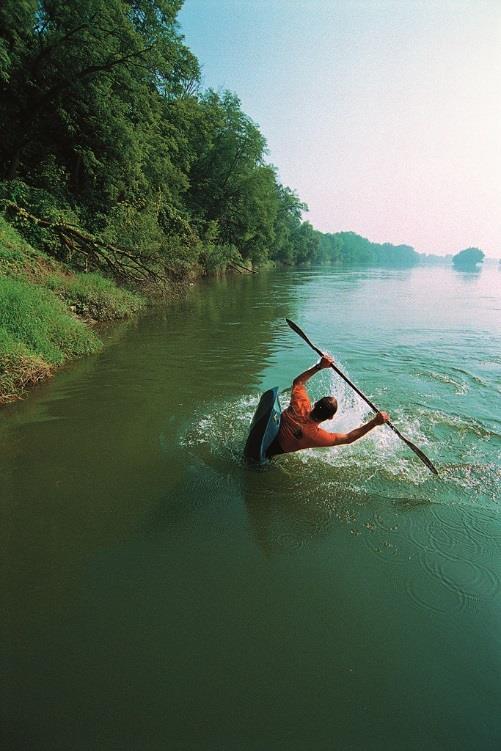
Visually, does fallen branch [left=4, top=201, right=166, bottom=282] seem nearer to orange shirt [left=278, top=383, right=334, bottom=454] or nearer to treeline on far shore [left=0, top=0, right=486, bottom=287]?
treeline on far shore [left=0, top=0, right=486, bottom=287]

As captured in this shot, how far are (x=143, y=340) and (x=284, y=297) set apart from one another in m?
14.1

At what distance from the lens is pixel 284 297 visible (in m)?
24.5

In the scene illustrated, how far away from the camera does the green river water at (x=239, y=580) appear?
2516mm

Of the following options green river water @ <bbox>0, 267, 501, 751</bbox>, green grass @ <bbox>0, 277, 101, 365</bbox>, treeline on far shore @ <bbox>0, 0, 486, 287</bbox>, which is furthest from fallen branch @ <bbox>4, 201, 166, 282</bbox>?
green river water @ <bbox>0, 267, 501, 751</bbox>

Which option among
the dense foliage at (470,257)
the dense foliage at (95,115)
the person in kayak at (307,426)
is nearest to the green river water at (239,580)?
the person in kayak at (307,426)

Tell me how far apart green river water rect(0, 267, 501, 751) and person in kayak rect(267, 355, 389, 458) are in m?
0.55

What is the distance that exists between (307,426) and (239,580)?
192 cm

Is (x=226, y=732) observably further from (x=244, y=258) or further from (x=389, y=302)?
(x=244, y=258)

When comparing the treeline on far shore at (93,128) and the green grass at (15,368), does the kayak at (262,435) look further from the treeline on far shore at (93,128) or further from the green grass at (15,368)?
the treeline on far shore at (93,128)

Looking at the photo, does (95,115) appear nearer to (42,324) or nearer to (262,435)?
(42,324)

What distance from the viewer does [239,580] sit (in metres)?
3.57

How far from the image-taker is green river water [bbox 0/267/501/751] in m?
2.52

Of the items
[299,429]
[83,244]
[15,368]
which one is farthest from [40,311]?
[299,429]

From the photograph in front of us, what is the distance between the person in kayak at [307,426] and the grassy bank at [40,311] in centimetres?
507
